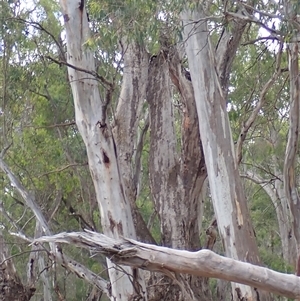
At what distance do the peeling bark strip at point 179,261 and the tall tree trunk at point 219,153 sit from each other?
297 cm

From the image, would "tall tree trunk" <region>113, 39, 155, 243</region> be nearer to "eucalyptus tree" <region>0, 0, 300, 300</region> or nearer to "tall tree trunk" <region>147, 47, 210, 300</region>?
"eucalyptus tree" <region>0, 0, 300, 300</region>

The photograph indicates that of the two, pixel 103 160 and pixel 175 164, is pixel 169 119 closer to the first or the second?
pixel 175 164

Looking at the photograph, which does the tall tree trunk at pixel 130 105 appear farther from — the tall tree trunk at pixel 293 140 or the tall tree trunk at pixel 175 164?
the tall tree trunk at pixel 293 140

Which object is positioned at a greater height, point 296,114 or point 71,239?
point 296,114

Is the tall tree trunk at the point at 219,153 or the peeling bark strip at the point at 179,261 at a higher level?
the tall tree trunk at the point at 219,153

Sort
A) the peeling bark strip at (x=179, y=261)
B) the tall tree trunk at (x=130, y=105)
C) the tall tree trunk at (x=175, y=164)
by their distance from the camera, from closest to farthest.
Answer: the peeling bark strip at (x=179, y=261), the tall tree trunk at (x=175, y=164), the tall tree trunk at (x=130, y=105)

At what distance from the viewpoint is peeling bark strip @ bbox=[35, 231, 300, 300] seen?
10.3 ft

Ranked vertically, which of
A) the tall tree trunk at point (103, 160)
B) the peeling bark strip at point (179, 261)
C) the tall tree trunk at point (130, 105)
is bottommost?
the peeling bark strip at point (179, 261)

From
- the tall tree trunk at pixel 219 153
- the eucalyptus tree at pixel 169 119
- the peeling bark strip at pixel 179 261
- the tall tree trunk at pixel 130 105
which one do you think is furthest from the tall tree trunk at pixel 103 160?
the peeling bark strip at pixel 179 261

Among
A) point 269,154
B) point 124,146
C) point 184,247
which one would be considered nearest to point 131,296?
point 184,247

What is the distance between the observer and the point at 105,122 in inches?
251

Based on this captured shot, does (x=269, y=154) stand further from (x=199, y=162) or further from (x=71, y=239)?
(x=71, y=239)

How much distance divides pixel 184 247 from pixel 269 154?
5.84 meters

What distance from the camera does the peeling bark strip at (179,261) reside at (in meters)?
3.13
